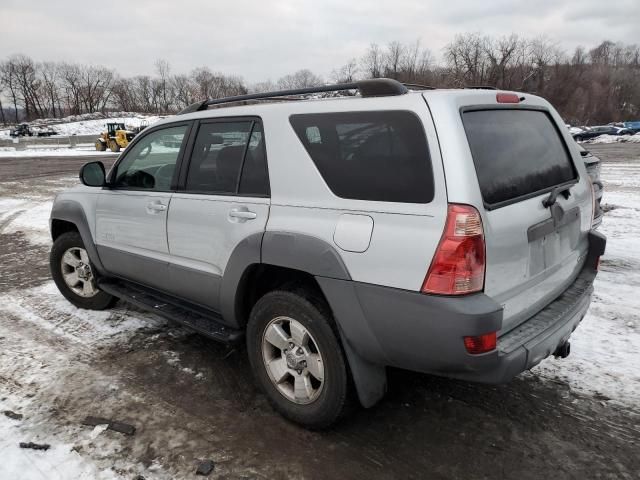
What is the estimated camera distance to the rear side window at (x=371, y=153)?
7.43 feet

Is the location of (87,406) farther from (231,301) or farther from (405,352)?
(405,352)

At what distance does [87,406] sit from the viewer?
3076 mm

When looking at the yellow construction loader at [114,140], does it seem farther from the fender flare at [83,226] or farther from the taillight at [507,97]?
the taillight at [507,97]

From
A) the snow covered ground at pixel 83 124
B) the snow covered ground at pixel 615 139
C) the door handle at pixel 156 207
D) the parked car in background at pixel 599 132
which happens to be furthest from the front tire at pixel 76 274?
the snow covered ground at pixel 83 124

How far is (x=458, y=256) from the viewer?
2121 mm

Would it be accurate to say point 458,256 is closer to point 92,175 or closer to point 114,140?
point 92,175

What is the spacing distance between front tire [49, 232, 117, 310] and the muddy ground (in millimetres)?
799

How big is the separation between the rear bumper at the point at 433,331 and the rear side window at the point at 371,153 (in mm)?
483

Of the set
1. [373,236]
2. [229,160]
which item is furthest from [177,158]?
[373,236]

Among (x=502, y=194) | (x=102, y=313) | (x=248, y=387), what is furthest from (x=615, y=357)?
(x=102, y=313)

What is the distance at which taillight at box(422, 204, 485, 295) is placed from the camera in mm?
2119

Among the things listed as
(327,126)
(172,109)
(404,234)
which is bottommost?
(404,234)

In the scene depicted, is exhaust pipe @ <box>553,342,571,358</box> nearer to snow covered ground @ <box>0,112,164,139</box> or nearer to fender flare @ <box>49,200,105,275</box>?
fender flare @ <box>49,200,105,275</box>

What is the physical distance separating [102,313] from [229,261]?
233cm
